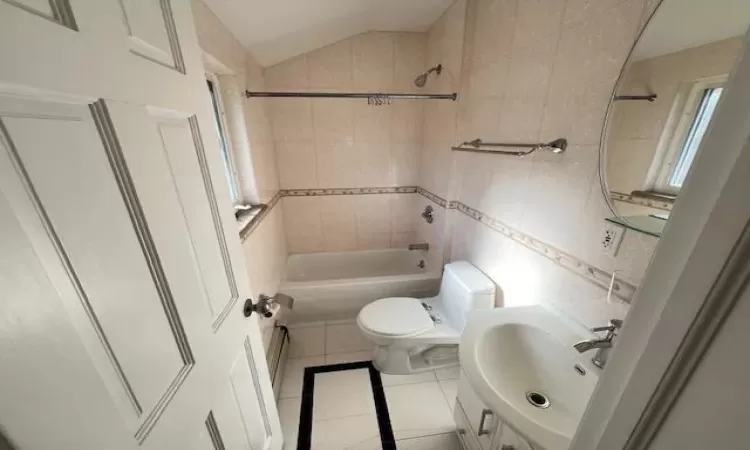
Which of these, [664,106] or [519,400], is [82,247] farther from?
[664,106]

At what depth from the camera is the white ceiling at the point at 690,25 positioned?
59 centimetres

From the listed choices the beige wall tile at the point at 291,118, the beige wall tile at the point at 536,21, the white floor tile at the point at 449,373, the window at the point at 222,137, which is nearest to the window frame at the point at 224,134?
the window at the point at 222,137

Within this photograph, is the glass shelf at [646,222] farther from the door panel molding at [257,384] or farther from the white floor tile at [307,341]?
the white floor tile at [307,341]

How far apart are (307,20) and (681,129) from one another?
5.47 feet

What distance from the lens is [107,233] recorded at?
38 cm

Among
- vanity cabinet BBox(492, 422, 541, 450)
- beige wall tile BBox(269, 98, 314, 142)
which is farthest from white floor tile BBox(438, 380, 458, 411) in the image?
beige wall tile BBox(269, 98, 314, 142)

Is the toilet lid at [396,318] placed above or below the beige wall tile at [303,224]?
below

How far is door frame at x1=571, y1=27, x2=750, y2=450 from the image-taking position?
0.82 feet

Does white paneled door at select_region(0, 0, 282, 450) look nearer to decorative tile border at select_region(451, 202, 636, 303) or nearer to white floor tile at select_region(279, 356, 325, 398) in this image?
white floor tile at select_region(279, 356, 325, 398)

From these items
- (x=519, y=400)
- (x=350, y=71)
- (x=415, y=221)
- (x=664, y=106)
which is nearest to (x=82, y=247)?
(x=519, y=400)

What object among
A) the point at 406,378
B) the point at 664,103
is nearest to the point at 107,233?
the point at 664,103

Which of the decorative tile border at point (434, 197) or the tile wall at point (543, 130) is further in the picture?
the decorative tile border at point (434, 197)

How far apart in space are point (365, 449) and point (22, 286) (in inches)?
60.4

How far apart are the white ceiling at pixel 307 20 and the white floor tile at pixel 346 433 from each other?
2046mm
